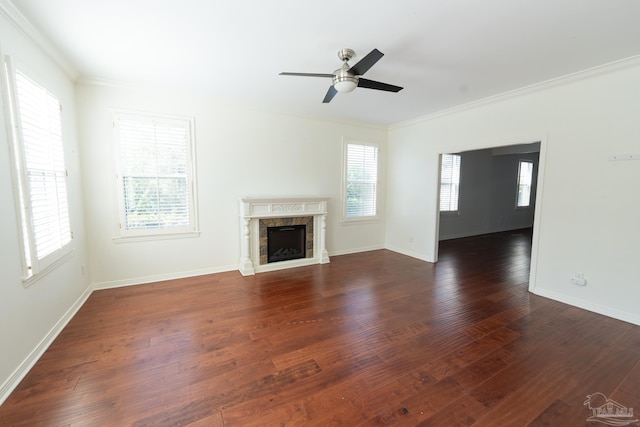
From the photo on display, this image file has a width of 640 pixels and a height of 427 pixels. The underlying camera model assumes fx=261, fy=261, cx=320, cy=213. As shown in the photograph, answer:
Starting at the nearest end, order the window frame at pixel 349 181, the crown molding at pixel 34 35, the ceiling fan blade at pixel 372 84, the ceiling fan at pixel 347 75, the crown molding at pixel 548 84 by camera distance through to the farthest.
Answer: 1. the crown molding at pixel 34 35
2. the ceiling fan at pixel 347 75
3. the ceiling fan blade at pixel 372 84
4. the crown molding at pixel 548 84
5. the window frame at pixel 349 181

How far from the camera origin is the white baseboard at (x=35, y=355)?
1781mm

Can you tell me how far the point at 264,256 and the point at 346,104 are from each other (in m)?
2.86

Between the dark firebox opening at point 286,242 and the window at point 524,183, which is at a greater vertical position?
the window at point 524,183

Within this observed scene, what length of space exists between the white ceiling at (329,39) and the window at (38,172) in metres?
0.60

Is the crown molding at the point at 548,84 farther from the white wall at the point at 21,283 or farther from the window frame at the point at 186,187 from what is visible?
the white wall at the point at 21,283

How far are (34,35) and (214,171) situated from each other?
7.19ft

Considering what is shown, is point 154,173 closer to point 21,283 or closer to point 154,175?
point 154,175

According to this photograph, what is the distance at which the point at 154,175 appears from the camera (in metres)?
3.67

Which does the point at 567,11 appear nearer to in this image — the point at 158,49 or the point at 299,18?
the point at 299,18

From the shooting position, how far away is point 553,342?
2.44m

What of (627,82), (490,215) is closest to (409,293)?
(627,82)

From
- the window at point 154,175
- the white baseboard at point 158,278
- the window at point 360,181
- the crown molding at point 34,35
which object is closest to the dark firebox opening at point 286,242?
the white baseboard at point 158,278

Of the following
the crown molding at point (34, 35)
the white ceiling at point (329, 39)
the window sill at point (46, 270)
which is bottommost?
the window sill at point (46, 270)

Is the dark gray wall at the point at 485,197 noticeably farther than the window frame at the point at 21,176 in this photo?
Yes
